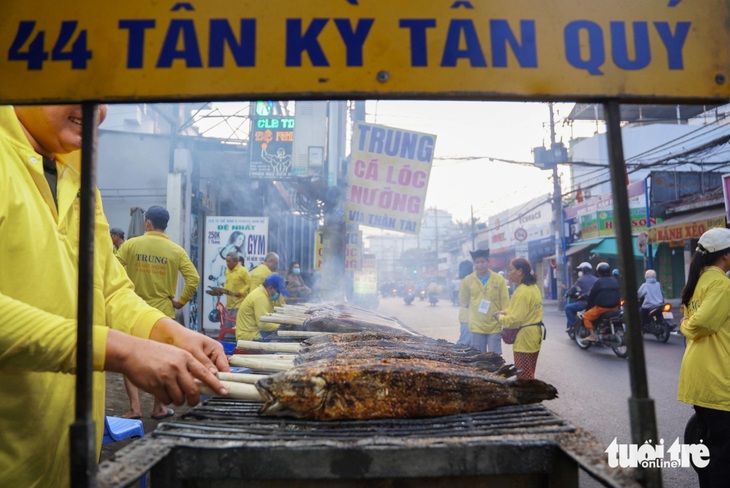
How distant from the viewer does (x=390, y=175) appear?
800cm

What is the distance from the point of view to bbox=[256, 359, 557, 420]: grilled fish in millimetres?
1765

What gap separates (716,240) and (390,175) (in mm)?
5114

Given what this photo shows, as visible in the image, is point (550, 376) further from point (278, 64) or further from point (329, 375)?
point (278, 64)

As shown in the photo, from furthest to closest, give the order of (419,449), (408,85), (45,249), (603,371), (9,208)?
(603,371) → (45,249) → (9,208) → (419,449) → (408,85)

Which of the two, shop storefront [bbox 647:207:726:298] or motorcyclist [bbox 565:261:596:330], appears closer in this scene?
Answer: motorcyclist [bbox 565:261:596:330]

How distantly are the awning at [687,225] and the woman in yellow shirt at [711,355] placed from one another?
14.7m

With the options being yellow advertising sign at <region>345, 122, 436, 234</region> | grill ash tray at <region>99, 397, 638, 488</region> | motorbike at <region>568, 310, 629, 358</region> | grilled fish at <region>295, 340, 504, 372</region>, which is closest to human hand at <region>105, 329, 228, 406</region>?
grill ash tray at <region>99, 397, 638, 488</region>

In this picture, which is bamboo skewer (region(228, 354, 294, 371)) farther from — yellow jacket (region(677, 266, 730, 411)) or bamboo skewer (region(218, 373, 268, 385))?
yellow jacket (region(677, 266, 730, 411))

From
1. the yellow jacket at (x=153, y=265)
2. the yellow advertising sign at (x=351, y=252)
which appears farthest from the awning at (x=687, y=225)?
the yellow jacket at (x=153, y=265)

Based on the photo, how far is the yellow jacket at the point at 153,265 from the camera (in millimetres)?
5676

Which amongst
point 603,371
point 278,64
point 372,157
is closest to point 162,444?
point 278,64

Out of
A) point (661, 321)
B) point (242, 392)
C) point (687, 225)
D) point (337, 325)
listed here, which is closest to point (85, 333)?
point (242, 392)

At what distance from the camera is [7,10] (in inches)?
50.6

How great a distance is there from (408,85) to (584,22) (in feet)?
1.70
